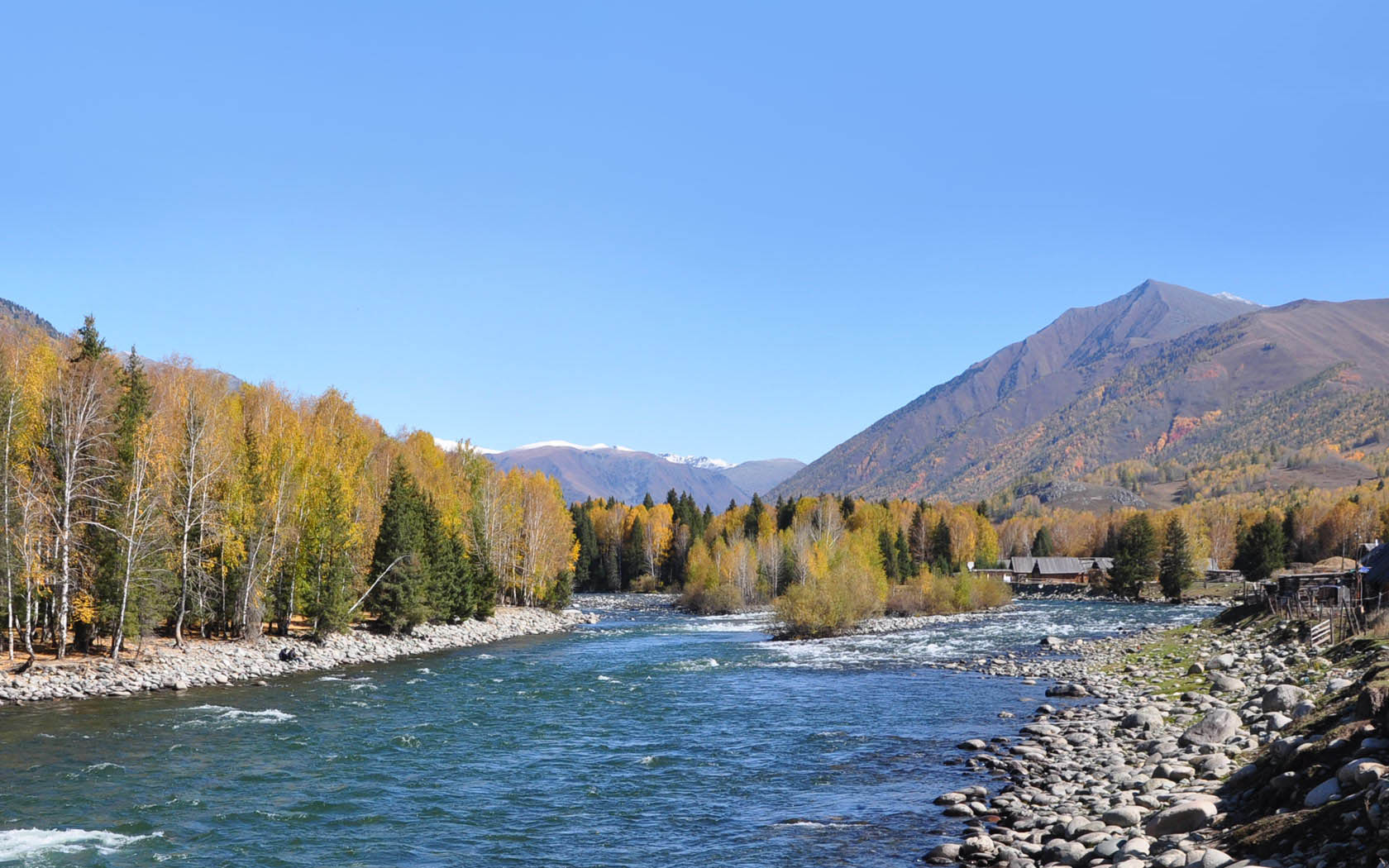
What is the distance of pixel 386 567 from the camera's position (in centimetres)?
5778

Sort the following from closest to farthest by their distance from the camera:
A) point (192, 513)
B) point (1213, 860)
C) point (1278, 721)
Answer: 1. point (1213, 860)
2. point (1278, 721)
3. point (192, 513)

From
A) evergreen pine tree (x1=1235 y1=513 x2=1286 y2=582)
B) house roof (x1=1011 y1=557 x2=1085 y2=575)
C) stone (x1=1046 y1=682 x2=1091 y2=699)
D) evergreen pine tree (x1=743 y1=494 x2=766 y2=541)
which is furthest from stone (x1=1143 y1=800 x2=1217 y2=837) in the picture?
house roof (x1=1011 y1=557 x2=1085 y2=575)

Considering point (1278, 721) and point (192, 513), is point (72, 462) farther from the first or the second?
point (1278, 721)

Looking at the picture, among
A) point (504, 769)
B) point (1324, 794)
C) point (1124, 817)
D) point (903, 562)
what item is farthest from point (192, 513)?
point (903, 562)

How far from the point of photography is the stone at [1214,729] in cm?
2358

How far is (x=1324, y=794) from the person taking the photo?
579 inches

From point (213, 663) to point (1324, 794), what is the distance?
4344 cm

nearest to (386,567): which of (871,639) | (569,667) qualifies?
(569,667)

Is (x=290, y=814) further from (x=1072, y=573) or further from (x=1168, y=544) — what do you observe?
(x=1072, y=573)

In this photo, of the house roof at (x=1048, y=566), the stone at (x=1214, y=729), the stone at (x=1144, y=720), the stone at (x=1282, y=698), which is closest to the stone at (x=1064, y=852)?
the stone at (x=1214, y=729)

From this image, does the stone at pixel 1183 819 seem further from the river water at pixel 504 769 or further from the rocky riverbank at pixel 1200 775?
the river water at pixel 504 769

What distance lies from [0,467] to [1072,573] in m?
147

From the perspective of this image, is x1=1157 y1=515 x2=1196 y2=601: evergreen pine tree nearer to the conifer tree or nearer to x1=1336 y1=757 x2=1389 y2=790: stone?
the conifer tree

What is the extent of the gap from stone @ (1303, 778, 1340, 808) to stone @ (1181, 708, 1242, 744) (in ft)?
29.9
